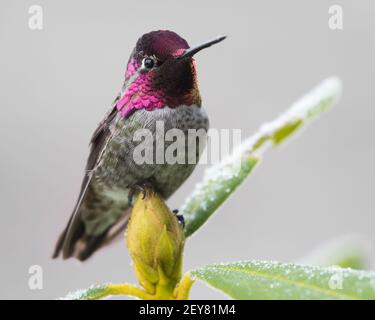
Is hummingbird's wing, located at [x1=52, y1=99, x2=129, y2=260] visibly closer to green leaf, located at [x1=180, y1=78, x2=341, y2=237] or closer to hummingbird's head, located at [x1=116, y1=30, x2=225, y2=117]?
hummingbird's head, located at [x1=116, y1=30, x2=225, y2=117]

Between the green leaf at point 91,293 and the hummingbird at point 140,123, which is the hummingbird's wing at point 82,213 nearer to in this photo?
the hummingbird at point 140,123

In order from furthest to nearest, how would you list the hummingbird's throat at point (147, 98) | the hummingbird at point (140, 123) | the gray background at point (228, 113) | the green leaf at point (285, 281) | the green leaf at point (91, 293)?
the gray background at point (228, 113)
the hummingbird's throat at point (147, 98)
the hummingbird at point (140, 123)
the green leaf at point (91, 293)
the green leaf at point (285, 281)

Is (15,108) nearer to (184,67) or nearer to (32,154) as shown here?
(32,154)

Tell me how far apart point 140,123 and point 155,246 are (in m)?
0.67

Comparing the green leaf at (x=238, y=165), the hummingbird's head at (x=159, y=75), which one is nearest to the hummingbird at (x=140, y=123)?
the hummingbird's head at (x=159, y=75)

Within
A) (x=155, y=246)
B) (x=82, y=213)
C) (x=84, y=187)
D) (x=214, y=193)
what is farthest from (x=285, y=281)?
(x=82, y=213)

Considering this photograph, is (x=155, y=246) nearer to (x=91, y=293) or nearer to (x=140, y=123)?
(x=91, y=293)

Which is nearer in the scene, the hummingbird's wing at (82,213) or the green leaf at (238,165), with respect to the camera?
the green leaf at (238,165)

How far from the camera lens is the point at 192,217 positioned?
2.04m

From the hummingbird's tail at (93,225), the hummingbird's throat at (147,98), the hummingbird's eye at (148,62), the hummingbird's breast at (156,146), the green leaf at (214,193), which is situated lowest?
the hummingbird's tail at (93,225)

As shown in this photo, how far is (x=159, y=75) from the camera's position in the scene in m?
2.09

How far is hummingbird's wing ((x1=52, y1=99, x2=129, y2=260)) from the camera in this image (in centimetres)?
225

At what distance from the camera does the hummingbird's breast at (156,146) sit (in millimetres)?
2193

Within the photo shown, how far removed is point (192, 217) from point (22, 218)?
317cm
